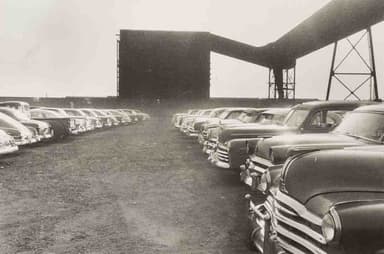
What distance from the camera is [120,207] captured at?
304 inches

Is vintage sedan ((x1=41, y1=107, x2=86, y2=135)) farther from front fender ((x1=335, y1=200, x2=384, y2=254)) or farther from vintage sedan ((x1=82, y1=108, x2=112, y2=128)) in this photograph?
front fender ((x1=335, y1=200, x2=384, y2=254))

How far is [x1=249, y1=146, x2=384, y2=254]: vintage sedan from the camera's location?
Answer: 3100 mm

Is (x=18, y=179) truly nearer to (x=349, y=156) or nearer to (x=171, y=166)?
(x=171, y=166)

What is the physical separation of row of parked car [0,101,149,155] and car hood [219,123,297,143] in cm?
600

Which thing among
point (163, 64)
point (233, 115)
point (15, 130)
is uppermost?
point (163, 64)

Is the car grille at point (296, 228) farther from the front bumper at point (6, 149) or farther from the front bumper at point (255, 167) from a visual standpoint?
the front bumper at point (6, 149)

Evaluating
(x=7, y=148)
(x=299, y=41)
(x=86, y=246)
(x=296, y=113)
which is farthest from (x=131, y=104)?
(x=86, y=246)

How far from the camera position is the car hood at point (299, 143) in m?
6.21

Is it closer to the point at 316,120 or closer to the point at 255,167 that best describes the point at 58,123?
the point at 316,120

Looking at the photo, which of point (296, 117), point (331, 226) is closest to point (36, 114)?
point (296, 117)

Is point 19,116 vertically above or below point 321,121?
below

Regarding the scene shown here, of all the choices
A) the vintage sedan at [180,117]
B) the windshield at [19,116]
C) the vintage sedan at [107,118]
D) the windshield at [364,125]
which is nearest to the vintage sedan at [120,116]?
the vintage sedan at [107,118]

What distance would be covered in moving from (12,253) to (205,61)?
153ft

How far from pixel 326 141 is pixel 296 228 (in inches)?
122
